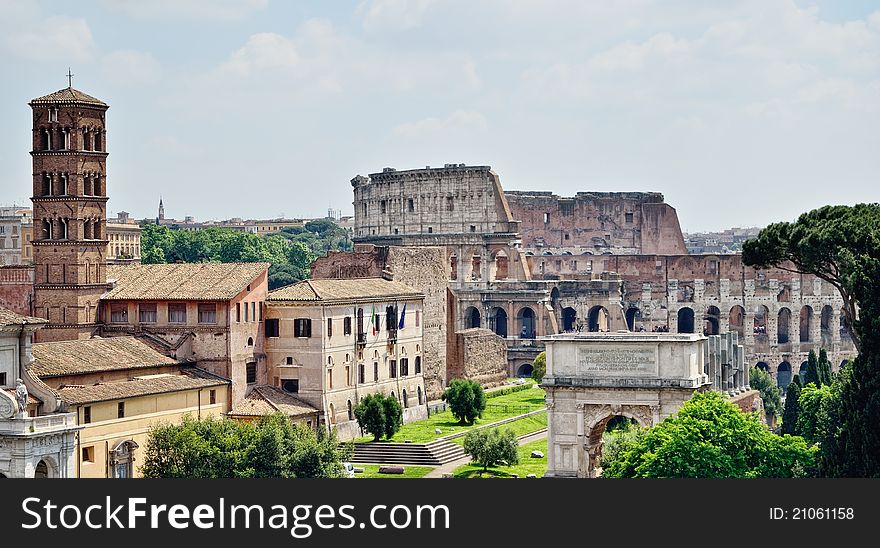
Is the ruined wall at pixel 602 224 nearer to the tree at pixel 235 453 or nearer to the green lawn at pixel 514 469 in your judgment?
the green lawn at pixel 514 469

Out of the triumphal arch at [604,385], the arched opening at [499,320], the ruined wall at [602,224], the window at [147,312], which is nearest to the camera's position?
the triumphal arch at [604,385]

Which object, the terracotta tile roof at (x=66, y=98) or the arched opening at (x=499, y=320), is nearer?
the terracotta tile roof at (x=66, y=98)

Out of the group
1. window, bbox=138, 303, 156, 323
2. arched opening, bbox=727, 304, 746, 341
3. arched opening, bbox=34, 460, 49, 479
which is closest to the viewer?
arched opening, bbox=34, 460, 49, 479

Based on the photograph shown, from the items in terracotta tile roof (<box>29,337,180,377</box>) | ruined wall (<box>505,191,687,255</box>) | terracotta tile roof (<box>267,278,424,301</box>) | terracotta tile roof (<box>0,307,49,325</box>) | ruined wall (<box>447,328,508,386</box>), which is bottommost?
ruined wall (<box>447,328,508,386</box>)

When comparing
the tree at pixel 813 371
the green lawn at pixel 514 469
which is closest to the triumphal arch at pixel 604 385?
the green lawn at pixel 514 469

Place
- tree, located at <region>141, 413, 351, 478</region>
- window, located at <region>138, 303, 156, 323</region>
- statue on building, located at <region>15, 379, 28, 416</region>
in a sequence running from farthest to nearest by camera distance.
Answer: window, located at <region>138, 303, 156, 323</region>, tree, located at <region>141, 413, 351, 478</region>, statue on building, located at <region>15, 379, 28, 416</region>

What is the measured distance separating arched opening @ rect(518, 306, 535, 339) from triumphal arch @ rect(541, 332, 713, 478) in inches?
2354

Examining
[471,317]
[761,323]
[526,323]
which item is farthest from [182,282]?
[761,323]

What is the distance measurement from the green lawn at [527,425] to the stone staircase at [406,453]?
609cm

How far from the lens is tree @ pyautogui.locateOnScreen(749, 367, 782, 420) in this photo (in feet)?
309

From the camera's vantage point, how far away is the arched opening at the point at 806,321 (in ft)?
413

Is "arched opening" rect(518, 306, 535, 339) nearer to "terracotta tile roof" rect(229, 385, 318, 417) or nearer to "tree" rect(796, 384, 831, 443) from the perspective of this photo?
"tree" rect(796, 384, 831, 443)

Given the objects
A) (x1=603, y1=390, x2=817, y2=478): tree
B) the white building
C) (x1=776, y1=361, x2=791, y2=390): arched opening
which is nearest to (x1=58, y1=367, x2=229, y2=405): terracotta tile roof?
the white building

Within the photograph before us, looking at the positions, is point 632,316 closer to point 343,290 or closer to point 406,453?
point 343,290
